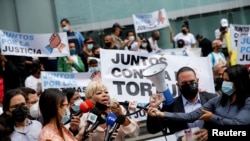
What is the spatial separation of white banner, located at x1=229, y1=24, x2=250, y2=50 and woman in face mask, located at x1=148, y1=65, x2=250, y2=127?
421 cm

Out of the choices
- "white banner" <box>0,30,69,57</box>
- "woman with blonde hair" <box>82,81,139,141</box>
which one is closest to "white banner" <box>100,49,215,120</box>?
"woman with blonde hair" <box>82,81,139,141</box>

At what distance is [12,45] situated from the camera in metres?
9.71

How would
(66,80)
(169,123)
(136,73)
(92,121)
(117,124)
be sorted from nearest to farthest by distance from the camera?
(117,124)
(92,121)
(169,123)
(136,73)
(66,80)

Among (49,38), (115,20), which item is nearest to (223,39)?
(115,20)

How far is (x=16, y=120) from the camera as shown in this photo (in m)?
5.28

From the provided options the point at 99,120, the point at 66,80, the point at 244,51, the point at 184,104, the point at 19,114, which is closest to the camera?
the point at 99,120

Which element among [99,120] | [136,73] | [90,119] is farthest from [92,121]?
[136,73]

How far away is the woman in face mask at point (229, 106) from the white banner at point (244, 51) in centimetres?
347

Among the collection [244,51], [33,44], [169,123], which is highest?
[33,44]

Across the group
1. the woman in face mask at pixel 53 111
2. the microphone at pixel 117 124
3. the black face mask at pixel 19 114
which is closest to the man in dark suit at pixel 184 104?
the microphone at pixel 117 124

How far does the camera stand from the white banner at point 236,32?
9852 mm

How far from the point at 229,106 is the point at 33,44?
5.17 m

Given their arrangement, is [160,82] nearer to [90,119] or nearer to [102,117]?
[102,117]

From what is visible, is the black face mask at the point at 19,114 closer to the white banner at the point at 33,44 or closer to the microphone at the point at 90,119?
the microphone at the point at 90,119
